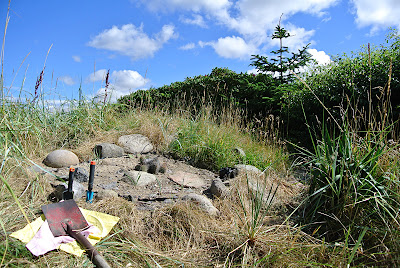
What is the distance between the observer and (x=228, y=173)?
375cm

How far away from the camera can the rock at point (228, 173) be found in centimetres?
370

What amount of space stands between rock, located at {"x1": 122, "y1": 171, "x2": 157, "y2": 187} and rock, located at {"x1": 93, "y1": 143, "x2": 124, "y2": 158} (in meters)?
0.93

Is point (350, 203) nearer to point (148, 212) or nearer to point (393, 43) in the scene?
point (148, 212)

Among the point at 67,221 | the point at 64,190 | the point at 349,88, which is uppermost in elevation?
the point at 349,88

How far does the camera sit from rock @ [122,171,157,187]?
11.1ft

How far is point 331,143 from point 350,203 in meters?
0.56

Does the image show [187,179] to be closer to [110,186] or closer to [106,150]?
[110,186]

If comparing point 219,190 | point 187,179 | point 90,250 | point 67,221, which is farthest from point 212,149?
point 90,250

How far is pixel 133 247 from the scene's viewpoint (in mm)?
2158

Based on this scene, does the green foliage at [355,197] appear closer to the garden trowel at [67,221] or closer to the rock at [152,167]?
the garden trowel at [67,221]

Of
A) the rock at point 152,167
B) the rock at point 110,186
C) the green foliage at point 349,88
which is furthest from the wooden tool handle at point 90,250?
the green foliage at point 349,88

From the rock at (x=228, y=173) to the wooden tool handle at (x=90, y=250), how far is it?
203cm

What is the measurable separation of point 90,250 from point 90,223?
0.37 metres

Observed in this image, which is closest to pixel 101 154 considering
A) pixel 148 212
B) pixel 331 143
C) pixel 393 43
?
pixel 148 212
